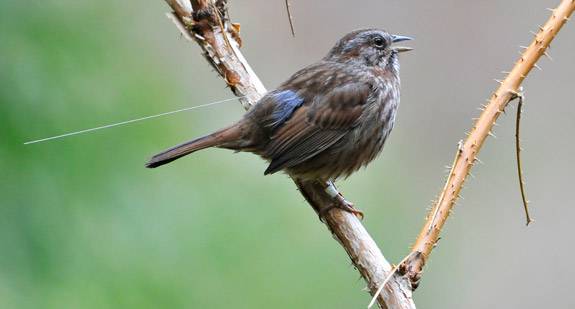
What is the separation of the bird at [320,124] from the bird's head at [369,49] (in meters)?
0.06

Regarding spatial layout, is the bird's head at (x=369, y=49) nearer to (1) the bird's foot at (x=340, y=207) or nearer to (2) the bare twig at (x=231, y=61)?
(2) the bare twig at (x=231, y=61)

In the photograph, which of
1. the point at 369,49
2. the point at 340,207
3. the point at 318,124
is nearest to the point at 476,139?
the point at 340,207

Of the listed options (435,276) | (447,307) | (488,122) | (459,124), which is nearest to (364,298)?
(435,276)

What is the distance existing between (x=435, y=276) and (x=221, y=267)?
2299mm

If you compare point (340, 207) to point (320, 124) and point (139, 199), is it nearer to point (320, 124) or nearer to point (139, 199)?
point (320, 124)

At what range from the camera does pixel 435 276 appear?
7059mm

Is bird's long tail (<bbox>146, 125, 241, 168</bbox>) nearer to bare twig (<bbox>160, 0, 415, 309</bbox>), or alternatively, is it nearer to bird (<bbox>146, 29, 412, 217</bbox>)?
bird (<bbox>146, 29, 412, 217</bbox>)

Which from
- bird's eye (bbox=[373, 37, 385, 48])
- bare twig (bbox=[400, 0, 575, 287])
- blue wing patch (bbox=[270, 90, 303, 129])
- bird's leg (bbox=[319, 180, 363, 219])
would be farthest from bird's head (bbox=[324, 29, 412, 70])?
bare twig (bbox=[400, 0, 575, 287])

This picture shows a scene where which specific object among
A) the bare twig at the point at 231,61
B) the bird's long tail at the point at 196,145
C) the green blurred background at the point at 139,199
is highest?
the bare twig at the point at 231,61

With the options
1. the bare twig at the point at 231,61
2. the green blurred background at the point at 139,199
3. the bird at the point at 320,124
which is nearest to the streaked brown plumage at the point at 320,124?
the bird at the point at 320,124

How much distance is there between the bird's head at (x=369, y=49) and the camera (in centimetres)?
558

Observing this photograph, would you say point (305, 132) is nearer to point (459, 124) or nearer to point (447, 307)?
point (447, 307)

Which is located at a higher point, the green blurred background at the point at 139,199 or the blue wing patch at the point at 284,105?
the blue wing patch at the point at 284,105

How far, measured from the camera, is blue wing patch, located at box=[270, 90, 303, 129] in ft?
16.7
